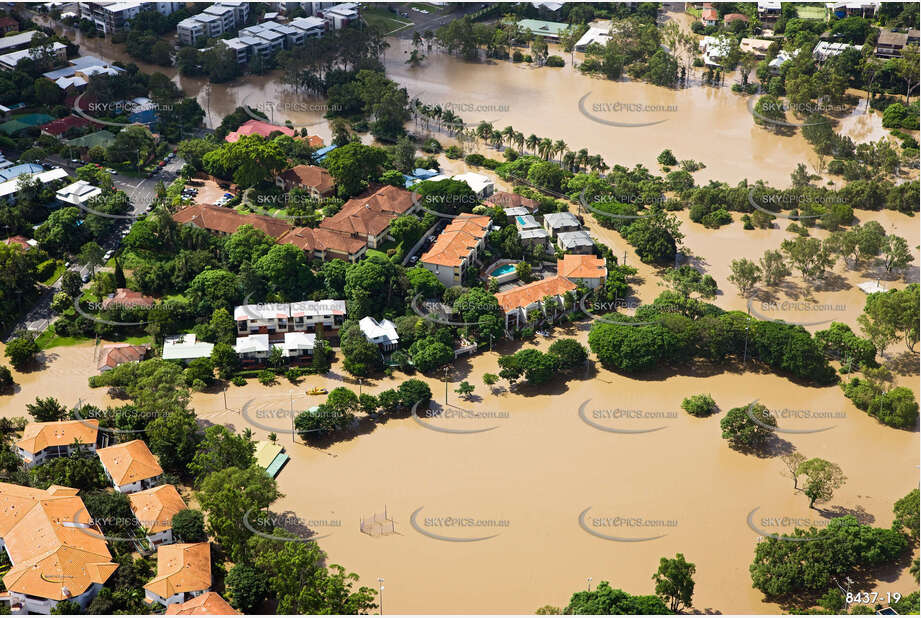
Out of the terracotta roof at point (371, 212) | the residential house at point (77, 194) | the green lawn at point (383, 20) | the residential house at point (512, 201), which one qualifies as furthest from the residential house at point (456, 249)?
the green lawn at point (383, 20)

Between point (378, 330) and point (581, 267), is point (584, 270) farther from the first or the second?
point (378, 330)

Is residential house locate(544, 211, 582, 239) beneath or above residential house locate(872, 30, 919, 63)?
beneath

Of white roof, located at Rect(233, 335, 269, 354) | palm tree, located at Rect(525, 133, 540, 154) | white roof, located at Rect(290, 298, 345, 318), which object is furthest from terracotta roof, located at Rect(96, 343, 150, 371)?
palm tree, located at Rect(525, 133, 540, 154)

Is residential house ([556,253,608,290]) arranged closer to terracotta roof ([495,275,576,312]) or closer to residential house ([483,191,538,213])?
terracotta roof ([495,275,576,312])

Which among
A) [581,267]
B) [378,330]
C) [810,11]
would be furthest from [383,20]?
[378,330]

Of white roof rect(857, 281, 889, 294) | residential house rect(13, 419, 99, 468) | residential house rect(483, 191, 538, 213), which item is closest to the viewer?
residential house rect(13, 419, 99, 468)

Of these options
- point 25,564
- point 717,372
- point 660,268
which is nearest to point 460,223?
point 660,268
